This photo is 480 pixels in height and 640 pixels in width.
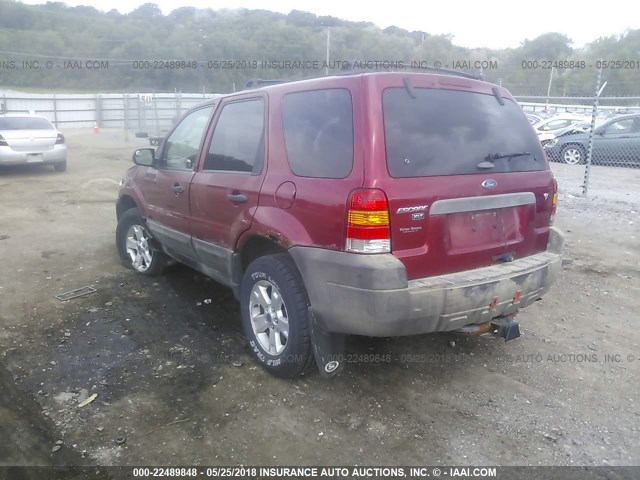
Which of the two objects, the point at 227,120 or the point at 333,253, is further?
the point at 227,120

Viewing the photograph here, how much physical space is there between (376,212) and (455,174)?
595 mm

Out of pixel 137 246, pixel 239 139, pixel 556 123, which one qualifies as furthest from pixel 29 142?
pixel 556 123

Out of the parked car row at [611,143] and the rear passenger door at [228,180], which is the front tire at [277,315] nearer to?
the rear passenger door at [228,180]

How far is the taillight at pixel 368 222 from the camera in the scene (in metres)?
2.73

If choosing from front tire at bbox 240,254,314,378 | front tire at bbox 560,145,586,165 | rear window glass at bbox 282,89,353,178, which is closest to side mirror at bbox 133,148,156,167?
front tire at bbox 240,254,314,378

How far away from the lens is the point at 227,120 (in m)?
3.96

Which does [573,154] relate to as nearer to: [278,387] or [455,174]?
[455,174]

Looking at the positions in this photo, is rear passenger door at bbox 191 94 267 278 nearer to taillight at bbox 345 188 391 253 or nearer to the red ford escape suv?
the red ford escape suv

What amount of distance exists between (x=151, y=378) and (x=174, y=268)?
217 centimetres

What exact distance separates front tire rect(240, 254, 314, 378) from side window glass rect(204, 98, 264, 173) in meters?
0.71

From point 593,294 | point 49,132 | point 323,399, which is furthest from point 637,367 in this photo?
point 49,132

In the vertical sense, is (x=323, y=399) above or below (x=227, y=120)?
below

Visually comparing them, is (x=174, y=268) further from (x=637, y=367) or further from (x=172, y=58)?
(x=172, y=58)

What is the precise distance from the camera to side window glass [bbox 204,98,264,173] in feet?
11.6
